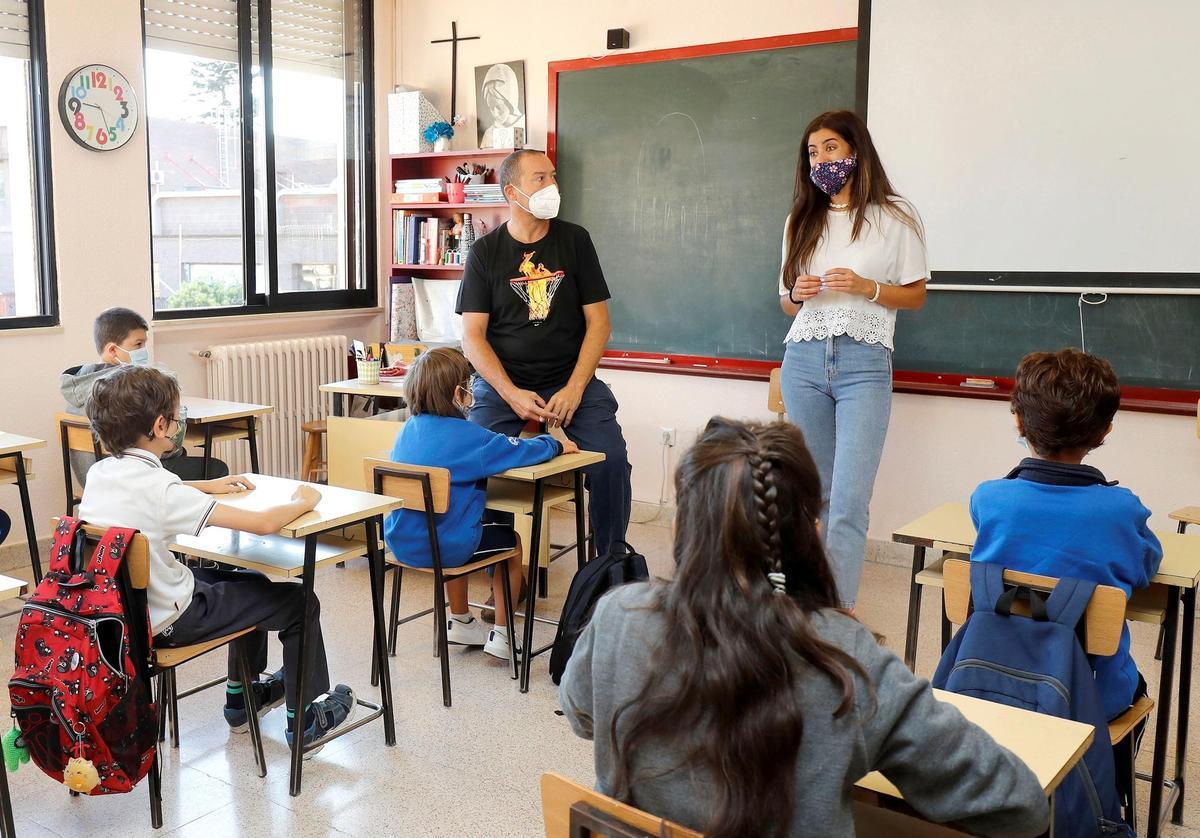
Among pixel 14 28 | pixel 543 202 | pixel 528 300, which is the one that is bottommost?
pixel 528 300

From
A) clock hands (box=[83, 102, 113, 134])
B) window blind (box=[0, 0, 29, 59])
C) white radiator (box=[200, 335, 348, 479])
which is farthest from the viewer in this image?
white radiator (box=[200, 335, 348, 479])

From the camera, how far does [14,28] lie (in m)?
4.38

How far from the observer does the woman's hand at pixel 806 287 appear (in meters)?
3.43

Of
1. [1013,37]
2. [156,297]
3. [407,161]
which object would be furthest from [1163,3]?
[156,297]

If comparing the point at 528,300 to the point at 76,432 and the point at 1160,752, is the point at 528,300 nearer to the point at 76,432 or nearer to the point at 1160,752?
the point at 76,432

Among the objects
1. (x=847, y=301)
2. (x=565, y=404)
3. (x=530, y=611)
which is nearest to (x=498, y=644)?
(x=530, y=611)

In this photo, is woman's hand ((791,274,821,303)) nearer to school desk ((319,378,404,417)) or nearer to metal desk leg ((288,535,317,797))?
metal desk leg ((288,535,317,797))

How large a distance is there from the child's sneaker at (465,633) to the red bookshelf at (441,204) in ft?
8.49

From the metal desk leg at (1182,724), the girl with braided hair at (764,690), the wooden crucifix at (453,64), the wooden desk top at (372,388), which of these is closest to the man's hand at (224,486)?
the girl with braided hair at (764,690)

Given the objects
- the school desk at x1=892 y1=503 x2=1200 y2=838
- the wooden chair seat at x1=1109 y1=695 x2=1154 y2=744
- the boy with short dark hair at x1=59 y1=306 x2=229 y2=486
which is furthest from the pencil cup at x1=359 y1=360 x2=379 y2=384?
the wooden chair seat at x1=1109 y1=695 x2=1154 y2=744

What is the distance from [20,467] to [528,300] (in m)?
1.79

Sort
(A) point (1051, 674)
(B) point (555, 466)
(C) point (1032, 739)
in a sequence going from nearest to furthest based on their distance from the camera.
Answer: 1. (C) point (1032, 739)
2. (A) point (1051, 674)
3. (B) point (555, 466)

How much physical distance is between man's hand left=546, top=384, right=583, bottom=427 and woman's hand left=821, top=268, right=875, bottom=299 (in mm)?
903

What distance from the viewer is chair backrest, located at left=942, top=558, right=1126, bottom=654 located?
6.17 feet
